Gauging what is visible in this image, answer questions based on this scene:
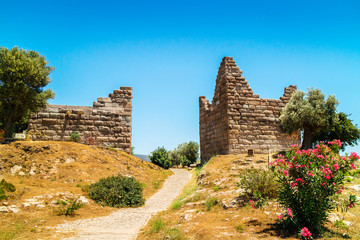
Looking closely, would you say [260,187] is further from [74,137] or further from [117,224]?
[74,137]

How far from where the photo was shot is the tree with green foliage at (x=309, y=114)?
1714cm

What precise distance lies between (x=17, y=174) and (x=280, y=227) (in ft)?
41.3

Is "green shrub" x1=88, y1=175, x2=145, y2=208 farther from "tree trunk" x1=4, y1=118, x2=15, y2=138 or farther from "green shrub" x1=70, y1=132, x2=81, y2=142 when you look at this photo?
"tree trunk" x1=4, y1=118, x2=15, y2=138

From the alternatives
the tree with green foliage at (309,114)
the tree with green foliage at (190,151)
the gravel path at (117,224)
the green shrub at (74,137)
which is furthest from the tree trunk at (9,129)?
the tree with green foliage at (190,151)

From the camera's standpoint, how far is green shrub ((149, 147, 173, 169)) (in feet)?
82.1

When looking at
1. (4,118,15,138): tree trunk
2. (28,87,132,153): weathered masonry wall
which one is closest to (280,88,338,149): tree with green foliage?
(28,87,132,153): weathered masonry wall

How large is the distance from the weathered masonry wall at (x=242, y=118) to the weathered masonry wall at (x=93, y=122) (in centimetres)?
708

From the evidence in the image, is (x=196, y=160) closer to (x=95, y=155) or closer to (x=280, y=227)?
(x=95, y=155)

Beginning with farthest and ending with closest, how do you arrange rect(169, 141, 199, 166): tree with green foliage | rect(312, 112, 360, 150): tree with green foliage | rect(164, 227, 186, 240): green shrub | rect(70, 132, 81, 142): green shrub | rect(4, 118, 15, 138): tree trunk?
rect(169, 141, 199, 166): tree with green foliage < rect(312, 112, 360, 150): tree with green foliage < rect(70, 132, 81, 142): green shrub < rect(4, 118, 15, 138): tree trunk < rect(164, 227, 186, 240): green shrub

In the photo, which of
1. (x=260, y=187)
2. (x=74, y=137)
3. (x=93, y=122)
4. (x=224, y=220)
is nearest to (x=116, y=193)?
(x=224, y=220)

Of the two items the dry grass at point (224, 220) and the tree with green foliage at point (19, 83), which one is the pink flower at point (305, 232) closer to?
the dry grass at point (224, 220)

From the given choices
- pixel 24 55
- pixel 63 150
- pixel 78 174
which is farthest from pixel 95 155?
pixel 24 55

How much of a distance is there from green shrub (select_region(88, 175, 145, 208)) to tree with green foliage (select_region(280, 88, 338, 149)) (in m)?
11.1

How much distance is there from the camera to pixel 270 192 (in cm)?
912
